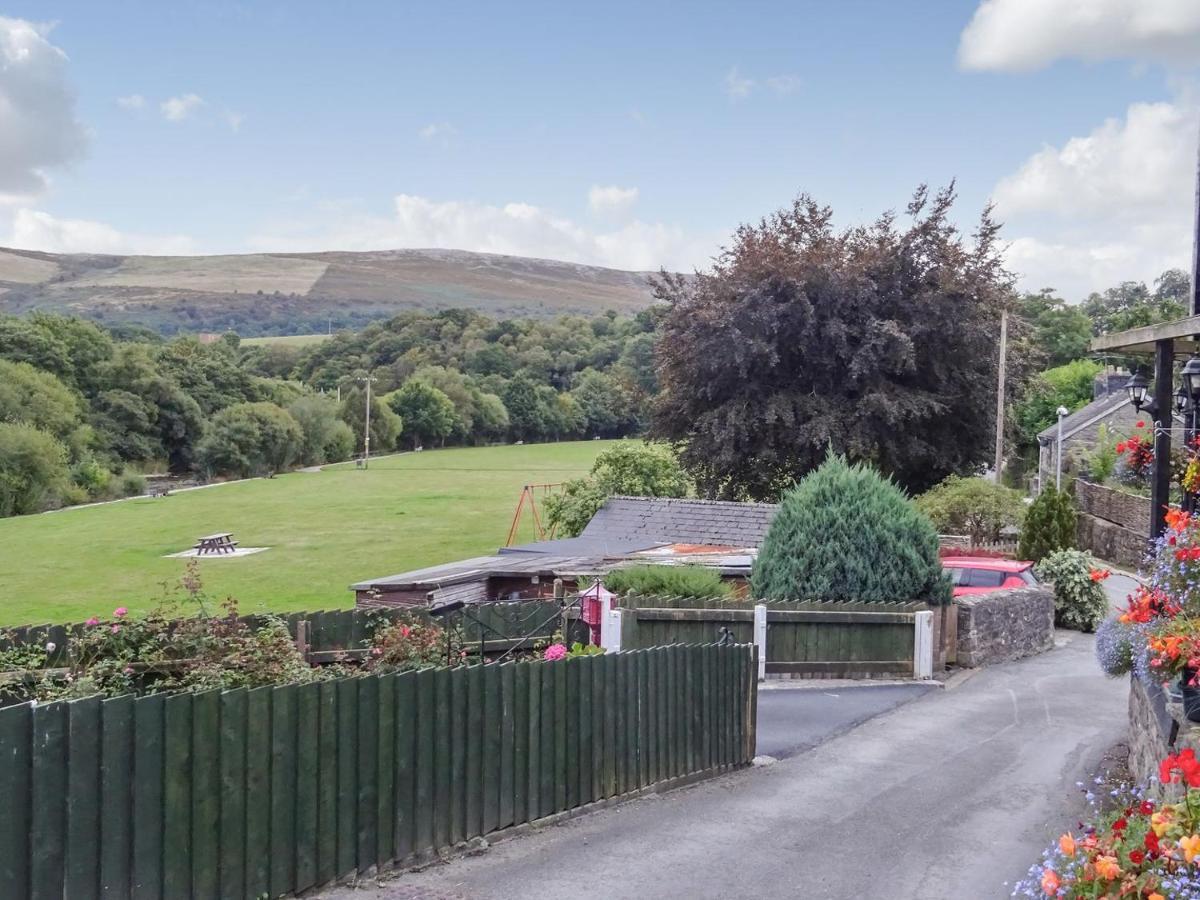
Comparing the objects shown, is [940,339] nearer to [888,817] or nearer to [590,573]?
[590,573]

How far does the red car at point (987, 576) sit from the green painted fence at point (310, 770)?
35.9 ft

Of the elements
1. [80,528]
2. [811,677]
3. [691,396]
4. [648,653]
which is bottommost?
[80,528]

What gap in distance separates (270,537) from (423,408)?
210ft

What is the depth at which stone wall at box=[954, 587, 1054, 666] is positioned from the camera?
55.3ft

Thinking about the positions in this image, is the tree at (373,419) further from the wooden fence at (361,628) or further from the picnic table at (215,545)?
the wooden fence at (361,628)

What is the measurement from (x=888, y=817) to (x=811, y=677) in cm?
638

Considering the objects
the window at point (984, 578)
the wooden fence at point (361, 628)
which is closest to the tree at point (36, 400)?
the wooden fence at point (361, 628)

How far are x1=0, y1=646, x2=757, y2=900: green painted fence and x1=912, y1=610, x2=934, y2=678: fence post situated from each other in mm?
6956

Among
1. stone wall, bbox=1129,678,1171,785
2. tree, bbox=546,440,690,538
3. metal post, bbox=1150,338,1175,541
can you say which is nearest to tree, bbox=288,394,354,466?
tree, bbox=546,440,690,538

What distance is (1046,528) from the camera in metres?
26.0

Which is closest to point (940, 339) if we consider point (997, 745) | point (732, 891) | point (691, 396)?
point (691, 396)

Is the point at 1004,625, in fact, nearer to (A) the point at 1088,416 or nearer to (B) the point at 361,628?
(B) the point at 361,628

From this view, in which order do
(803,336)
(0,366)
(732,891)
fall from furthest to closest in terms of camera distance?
1. (0,366)
2. (803,336)
3. (732,891)

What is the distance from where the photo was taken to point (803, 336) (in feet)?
107
